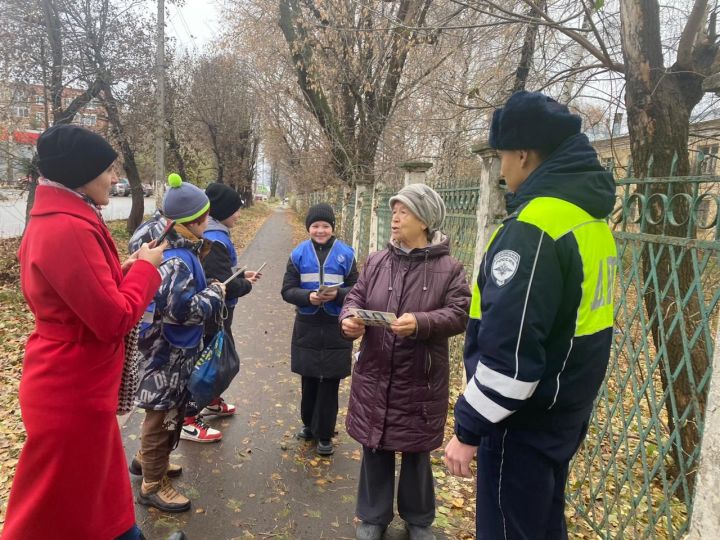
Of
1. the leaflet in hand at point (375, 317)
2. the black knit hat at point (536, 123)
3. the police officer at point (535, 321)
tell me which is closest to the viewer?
the police officer at point (535, 321)

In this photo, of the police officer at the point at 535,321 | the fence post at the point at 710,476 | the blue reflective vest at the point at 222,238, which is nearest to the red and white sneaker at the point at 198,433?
the blue reflective vest at the point at 222,238

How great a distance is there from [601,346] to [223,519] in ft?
8.45

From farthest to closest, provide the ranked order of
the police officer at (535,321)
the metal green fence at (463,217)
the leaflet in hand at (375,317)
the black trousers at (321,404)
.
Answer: the metal green fence at (463,217) < the black trousers at (321,404) < the leaflet in hand at (375,317) < the police officer at (535,321)

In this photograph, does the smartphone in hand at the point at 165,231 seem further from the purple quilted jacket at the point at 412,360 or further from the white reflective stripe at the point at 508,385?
the white reflective stripe at the point at 508,385

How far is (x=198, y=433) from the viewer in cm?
397

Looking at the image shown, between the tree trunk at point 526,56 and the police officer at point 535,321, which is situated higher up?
the tree trunk at point 526,56

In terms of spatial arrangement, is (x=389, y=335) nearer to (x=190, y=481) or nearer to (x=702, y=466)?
(x=702, y=466)

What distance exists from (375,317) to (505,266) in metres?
1.01

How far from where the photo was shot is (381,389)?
272 centimetres

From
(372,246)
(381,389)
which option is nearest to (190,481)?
(381,389)

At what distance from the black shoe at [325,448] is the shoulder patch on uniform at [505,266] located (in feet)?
8.97

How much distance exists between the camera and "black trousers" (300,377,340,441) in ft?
12.4

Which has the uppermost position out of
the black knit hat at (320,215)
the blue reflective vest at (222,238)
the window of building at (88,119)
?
the window of building at (88,119)

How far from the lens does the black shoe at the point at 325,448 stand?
388 cm
